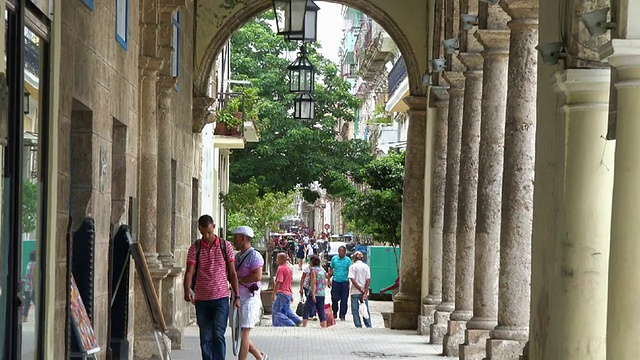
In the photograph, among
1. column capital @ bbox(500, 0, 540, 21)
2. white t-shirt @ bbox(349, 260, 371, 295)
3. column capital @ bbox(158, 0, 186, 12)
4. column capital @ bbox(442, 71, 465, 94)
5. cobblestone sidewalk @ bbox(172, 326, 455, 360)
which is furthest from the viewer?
white t-shirt @ bbox(349, 260, 371, 295)

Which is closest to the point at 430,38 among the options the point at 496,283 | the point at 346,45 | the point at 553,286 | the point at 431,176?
the point at 431,176

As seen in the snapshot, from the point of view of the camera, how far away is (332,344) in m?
19.9

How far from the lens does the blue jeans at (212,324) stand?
13602 millimetres

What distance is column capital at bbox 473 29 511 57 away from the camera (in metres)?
16.1

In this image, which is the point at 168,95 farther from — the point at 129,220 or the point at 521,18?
the point at 521,18

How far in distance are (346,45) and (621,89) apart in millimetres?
95187

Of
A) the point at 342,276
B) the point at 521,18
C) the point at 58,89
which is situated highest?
the point at 521,18

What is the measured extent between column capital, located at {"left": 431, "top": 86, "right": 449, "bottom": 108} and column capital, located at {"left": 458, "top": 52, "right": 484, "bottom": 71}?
336cm

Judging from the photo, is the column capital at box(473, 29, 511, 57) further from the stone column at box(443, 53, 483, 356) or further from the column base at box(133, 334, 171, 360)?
the column base at box(133, 334, 171, 360)

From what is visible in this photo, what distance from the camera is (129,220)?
48.8ft

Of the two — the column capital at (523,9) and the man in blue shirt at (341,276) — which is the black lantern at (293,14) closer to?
the column capital at (523,9)

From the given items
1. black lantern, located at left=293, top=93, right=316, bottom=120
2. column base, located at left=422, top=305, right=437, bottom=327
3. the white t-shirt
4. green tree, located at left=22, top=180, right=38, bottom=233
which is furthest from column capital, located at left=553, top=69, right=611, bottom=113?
the white t-shirt

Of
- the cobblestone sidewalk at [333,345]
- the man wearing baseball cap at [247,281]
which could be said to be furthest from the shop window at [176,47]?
the man wearing baseball cap at [247,281]

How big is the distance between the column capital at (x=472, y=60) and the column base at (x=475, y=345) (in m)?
3.62
